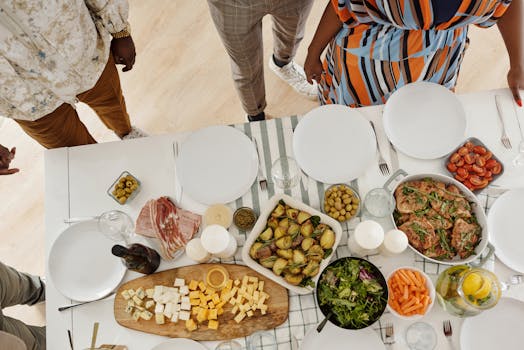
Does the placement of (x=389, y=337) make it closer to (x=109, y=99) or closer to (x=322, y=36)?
(x=322, y=36)

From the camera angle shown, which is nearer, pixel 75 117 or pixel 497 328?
pixel 497 328

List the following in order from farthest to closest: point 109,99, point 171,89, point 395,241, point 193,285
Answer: point 171,89 → point 109,99 → point 193,285 → point 395,241

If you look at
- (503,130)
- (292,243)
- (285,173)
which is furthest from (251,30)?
(503,130)

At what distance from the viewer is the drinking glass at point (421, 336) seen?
48.4 inches

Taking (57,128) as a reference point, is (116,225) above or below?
below

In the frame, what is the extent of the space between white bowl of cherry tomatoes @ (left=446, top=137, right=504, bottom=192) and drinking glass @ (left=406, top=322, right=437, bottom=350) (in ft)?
1.51

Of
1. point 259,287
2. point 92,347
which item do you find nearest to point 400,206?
point 259,287

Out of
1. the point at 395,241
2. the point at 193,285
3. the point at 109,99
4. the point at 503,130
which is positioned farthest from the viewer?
the point at 109,99

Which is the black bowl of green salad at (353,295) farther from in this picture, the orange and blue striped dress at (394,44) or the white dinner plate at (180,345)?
the orange and blue striped dress at (394,44)

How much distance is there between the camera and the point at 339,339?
127 centimetres

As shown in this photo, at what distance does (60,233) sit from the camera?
4.57 feet

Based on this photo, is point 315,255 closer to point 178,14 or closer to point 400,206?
point 400,206

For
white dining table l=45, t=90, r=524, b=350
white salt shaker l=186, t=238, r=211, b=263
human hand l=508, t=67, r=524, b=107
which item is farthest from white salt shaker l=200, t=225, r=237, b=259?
human hand l=508, t=67, r=524, b=107

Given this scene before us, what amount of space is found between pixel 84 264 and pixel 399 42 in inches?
49.6
